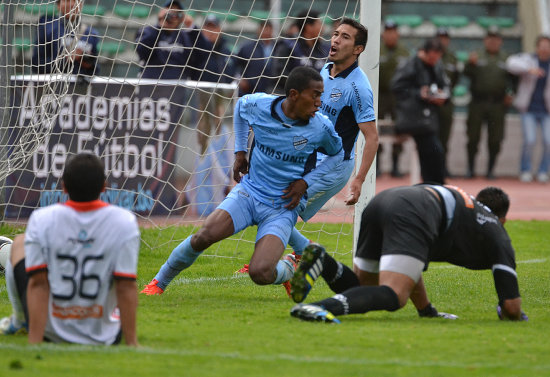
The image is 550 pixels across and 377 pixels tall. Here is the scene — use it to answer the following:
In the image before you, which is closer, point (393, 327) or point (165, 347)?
point (165, 347)

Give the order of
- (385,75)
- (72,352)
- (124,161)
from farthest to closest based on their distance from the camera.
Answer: (385,75), (124,161), (72,352)

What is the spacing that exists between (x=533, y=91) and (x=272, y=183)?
39.7ft

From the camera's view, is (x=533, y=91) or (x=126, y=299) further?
(x=533, y=91)

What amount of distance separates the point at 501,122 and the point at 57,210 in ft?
47.8

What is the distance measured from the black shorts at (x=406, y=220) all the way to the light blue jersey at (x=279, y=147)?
2.89 ft

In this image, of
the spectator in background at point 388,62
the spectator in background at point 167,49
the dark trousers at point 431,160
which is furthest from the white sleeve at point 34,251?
the spectator in background at point 388,62

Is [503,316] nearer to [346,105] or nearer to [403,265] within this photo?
[403,265]

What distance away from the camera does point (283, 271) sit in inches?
259

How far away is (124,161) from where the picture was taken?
10.3 m

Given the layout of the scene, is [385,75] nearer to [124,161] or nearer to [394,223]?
[124,161]

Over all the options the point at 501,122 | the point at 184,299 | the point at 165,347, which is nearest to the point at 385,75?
the point at 501,122

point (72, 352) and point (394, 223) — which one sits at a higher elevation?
point (394, 223)

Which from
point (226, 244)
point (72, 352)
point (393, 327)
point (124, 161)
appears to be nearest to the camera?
point (72, 352)

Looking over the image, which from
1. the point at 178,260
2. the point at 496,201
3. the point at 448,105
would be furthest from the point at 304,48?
the point at 448,105
